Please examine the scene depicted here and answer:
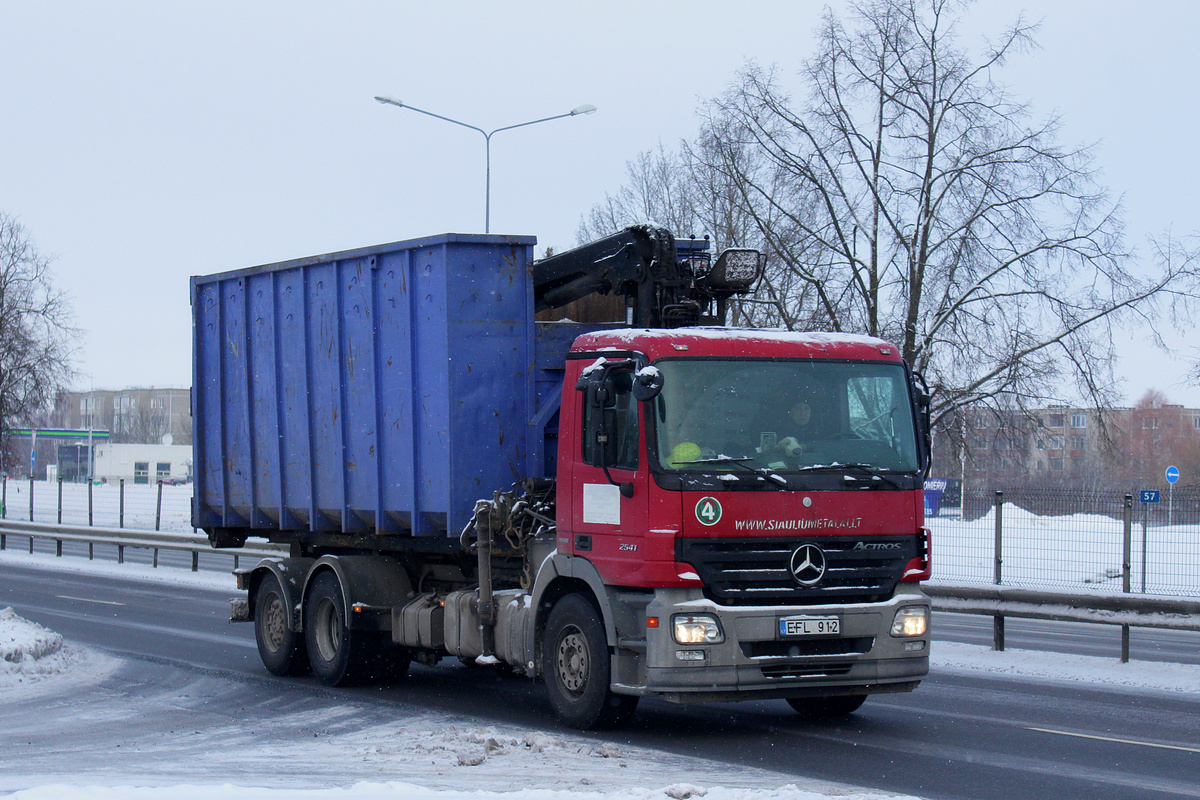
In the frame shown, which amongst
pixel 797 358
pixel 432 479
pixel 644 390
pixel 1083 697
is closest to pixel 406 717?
pixel 432 479

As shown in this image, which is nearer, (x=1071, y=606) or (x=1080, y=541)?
(x=1071, y=606)

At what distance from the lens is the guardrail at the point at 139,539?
23.2 metres

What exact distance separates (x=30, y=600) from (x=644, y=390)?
566 inches

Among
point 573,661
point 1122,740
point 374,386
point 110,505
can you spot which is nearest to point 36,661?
point 374,386

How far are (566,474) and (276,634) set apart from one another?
15.0 feet

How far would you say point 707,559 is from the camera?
803 centimetres

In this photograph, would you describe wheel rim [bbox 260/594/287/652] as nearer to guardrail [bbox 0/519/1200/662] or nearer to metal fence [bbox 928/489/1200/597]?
guardrail [bbox 0/519/1200/662]

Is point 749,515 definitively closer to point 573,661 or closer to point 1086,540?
point 573,661

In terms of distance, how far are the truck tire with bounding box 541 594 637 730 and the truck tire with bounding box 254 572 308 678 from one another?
372 centimetres

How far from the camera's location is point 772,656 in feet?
26.7

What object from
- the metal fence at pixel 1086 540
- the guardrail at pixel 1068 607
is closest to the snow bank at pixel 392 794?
the guardrail at pixel 1068 607

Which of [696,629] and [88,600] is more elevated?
[696,629]

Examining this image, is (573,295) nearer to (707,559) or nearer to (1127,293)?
(707,559)

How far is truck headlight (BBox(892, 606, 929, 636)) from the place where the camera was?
27.8 ft
